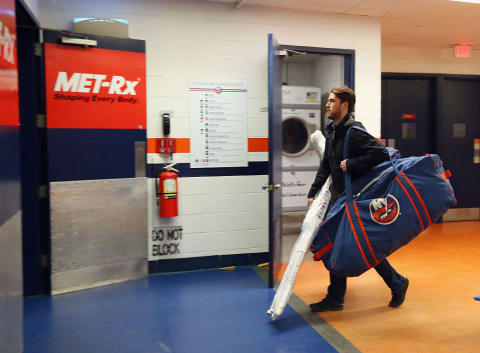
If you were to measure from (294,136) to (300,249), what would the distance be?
3.11 metres

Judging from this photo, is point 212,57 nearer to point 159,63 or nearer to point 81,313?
point 159,63

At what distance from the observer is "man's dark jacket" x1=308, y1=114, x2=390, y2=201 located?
2717 millimetres

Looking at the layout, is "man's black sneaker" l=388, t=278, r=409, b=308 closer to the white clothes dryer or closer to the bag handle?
the bag handle

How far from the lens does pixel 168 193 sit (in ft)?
12.4

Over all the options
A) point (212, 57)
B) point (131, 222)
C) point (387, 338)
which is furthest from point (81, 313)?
point (212, 57)

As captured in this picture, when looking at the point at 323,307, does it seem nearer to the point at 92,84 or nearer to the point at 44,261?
the point at 44,261

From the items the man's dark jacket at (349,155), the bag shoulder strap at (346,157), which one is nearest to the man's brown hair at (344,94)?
the man's dark jacket at (349,155)

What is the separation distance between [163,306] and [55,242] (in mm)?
1058

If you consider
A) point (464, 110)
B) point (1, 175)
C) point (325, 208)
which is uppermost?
point (464, 110)

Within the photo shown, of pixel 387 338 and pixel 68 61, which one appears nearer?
pixel 387 338

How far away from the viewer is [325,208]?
297 centimetres

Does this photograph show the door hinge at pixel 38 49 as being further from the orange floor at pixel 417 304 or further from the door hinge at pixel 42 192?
the orange floor at pixel 417 304

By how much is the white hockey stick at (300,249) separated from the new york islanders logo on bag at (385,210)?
454 mm

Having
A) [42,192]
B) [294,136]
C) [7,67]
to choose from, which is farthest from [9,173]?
[294,136]
